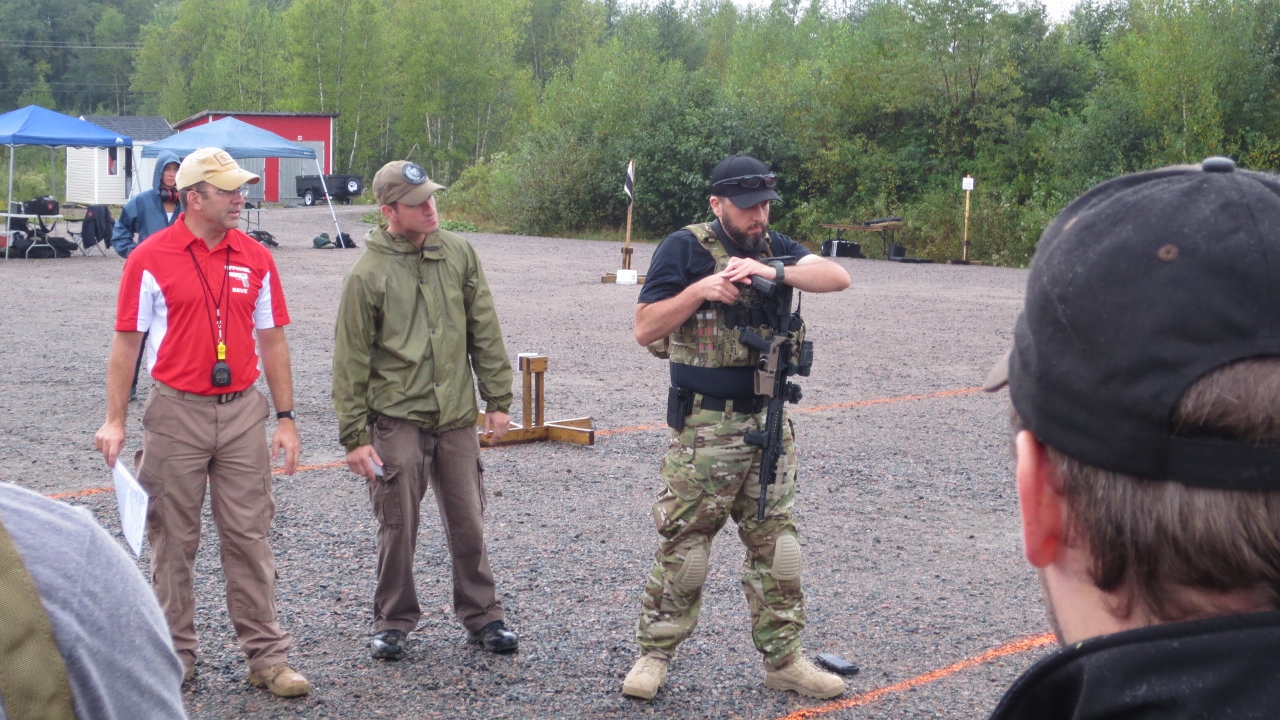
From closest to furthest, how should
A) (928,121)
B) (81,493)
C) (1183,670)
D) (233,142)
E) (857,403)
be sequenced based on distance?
(1183,670) < (81,493) < (857,403) < (233,142) < (928,121)

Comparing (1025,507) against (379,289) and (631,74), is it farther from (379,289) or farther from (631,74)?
(631,74)

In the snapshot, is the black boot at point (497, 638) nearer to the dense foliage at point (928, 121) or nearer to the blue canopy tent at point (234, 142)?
the blue canopy tent at point (234, 142)

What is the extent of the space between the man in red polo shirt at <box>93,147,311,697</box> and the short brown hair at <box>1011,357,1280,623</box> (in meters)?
3.88

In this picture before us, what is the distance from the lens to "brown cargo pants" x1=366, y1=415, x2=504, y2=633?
473 centimetres

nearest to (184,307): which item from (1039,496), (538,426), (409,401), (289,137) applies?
(409,401)

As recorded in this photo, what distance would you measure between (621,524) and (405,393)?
2324 mm

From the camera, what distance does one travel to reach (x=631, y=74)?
39719 millimetres

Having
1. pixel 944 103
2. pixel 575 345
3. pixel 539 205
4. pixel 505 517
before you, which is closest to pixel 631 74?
pixel 539 205

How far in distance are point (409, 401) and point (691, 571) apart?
1.34 meters

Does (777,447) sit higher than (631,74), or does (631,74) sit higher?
(631,74)

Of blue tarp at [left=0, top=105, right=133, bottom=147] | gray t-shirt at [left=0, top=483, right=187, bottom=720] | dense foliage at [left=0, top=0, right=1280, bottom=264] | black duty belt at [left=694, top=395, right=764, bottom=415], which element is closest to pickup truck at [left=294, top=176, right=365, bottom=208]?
dense foliage at [left=0, top=0, right=1280, bottom=264]

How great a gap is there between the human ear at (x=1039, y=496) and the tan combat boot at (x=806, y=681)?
347cm

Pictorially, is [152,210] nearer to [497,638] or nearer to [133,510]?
[497,638]

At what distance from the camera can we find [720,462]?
14.3ft
